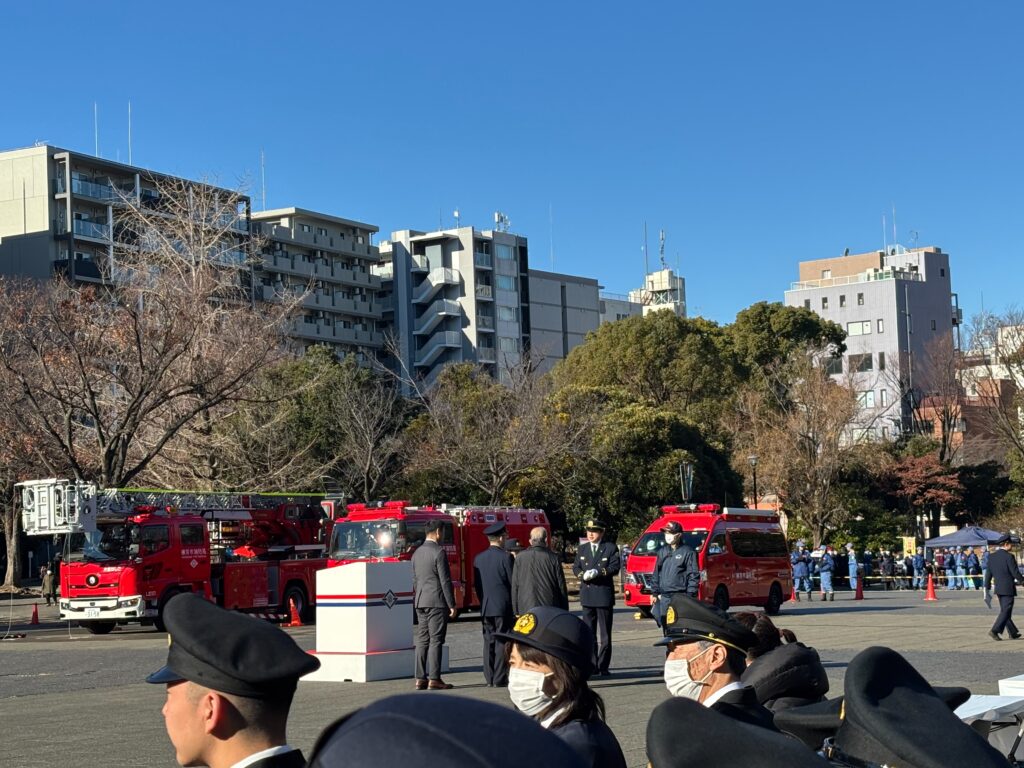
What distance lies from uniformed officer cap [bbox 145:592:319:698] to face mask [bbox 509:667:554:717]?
5.66 feet

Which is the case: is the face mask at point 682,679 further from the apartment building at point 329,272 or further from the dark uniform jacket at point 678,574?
the apartment building at point 329,272

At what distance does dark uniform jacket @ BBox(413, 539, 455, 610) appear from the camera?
14.8m

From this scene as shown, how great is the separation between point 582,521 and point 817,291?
68618mm

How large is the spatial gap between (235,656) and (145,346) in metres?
33.6

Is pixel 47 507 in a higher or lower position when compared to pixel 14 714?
higher

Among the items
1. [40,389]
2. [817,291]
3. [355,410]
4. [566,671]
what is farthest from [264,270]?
[566,671]

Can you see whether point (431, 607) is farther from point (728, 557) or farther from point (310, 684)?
point (728, 557)

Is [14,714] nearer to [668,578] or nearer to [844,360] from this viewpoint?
[668,578]

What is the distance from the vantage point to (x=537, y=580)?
14297 millimetres

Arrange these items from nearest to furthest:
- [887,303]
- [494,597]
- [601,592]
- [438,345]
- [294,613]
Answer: [494,597] < [601,592] < [294,613] < [438,345] < [887,303]

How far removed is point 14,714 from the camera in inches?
549

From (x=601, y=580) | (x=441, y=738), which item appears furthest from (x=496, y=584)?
(x=441, y=738)

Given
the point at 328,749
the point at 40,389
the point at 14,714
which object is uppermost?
the point at 40,389

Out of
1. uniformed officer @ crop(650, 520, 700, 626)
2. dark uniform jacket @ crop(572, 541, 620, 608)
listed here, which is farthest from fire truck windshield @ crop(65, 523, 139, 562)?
dark uniform jacket @ crop(572, 541, 620, 608)
